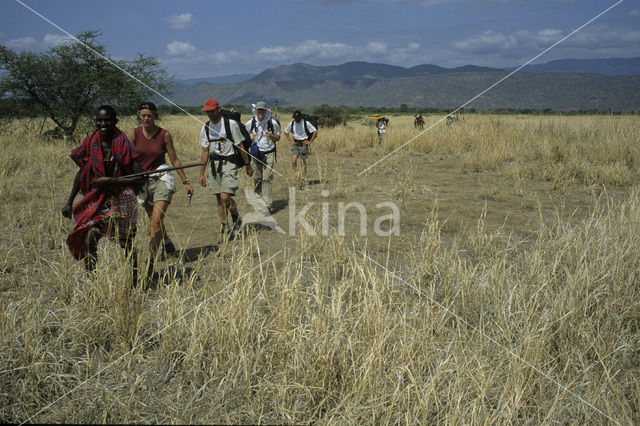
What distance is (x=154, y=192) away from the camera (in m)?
4.80

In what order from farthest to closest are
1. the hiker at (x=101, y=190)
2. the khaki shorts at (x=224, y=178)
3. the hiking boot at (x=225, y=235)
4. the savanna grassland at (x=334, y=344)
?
1. the khaki shorts at (x=224, y=178)
2. the hiking boot at (x=225, y=235)
3. the hiker at (x=101, y=190)
4. the savanna grassland at (x=334, y=344)

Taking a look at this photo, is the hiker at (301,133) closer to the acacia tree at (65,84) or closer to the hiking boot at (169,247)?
the hiking boot at (169,247)

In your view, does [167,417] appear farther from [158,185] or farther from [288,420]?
[158,185]

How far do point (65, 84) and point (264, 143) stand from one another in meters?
11.3

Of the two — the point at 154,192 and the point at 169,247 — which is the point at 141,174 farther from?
the point at 169,247

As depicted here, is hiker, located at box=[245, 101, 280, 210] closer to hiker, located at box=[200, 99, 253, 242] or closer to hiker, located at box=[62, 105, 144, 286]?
hiker, located at box=[200, 99, 253, 242]

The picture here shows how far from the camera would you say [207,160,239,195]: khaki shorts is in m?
5.81

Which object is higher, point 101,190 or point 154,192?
point 101,190

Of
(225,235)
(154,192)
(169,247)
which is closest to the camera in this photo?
(225,235)

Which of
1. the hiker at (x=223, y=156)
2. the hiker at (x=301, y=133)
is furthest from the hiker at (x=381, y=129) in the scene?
the hiker at (x=223, y=156)

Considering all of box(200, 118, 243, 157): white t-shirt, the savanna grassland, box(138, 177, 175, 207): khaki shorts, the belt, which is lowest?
the savanna grassland

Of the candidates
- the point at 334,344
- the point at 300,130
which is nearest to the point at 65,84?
the point at 300,130

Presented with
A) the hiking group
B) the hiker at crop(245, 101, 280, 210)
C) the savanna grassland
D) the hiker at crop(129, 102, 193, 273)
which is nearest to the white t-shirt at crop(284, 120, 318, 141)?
the hiker at crop(245, 101, 280, 210)

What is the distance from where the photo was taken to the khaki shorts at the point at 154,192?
4.65 metres
